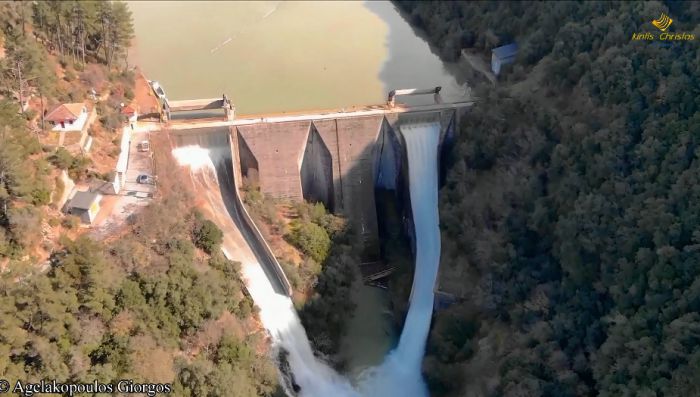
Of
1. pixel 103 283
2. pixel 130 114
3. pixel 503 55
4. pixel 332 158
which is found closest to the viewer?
pixel 103 283

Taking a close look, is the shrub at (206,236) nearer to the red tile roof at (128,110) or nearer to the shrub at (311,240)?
the shrub at (311,240)

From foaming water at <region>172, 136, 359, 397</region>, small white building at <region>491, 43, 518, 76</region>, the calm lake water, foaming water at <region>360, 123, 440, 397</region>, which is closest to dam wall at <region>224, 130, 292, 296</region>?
foaming water at <region>172, 136, 359, 397</region>

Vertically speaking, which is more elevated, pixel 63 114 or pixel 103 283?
pixel 63 114

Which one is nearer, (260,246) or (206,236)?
(206,236)

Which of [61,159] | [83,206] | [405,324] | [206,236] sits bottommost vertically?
[405,324]

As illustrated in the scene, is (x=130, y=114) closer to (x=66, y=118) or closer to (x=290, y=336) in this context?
(x=66, y=118)

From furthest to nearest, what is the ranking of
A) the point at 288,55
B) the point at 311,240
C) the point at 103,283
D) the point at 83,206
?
the point at 288,55
the point at 311,240
the point at 83,206
the point at 103,283

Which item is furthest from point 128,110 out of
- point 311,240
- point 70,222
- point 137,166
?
point 311,240
